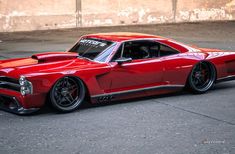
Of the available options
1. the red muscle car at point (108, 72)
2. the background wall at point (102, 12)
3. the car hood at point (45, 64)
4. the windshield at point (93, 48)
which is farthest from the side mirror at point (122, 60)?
the background wall at point (102, 12)

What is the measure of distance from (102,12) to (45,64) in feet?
55.8

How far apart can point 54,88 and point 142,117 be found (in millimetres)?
1341

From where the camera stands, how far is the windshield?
835 cm

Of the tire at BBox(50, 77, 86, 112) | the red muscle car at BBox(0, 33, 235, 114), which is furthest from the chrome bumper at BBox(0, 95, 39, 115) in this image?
the tire at BBox(50, 77, 86, 112)

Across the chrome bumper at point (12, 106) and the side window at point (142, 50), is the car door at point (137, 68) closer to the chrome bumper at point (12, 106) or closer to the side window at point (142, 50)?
the side window at point (142, 50)

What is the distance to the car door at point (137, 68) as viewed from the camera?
8.21 m

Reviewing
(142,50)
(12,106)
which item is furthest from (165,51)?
(12,106)

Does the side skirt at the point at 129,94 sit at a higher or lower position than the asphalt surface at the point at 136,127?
higher

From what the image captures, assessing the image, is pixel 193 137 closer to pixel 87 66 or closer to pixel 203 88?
pixel 87 66

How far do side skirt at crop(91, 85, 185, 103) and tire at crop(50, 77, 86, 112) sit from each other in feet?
0.83

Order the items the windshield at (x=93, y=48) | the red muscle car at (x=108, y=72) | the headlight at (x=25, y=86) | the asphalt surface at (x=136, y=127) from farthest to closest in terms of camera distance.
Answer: the windshield at (x=93, y=48) → the red muscle car at (x=108, y=72) → the headlight at (x=25, y=86) → the asphalt surface at (x=136, y=127)

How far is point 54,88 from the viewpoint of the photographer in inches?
298

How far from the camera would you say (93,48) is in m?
8.57

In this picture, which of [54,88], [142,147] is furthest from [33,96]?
[142,147]
